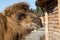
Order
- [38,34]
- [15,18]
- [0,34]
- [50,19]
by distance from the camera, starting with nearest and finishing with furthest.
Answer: [0,34], [15,18], [50,19], [38,34]

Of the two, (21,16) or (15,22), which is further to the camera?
(21,16)

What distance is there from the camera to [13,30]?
4.08 meters

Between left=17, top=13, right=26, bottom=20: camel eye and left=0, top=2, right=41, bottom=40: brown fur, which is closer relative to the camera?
left=0, top=2, right=41, bottom=40: brown fur

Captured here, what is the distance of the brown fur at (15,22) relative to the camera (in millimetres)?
4031

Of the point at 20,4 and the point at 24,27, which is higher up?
the point at 20,4

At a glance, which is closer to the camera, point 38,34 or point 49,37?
point 49,37

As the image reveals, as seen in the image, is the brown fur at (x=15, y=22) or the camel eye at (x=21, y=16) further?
the camel eye at (x=21, y=16)

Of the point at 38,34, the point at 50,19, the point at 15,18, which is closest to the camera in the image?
the point at 15,18

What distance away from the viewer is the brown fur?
403 cm

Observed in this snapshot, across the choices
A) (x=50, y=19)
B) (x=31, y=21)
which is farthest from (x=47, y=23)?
(x=31, y=21)

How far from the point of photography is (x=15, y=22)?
414 cm

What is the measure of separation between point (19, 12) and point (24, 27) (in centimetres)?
31

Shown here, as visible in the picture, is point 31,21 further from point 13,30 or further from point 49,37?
point 49,37

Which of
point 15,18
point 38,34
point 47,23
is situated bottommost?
point 38,34
